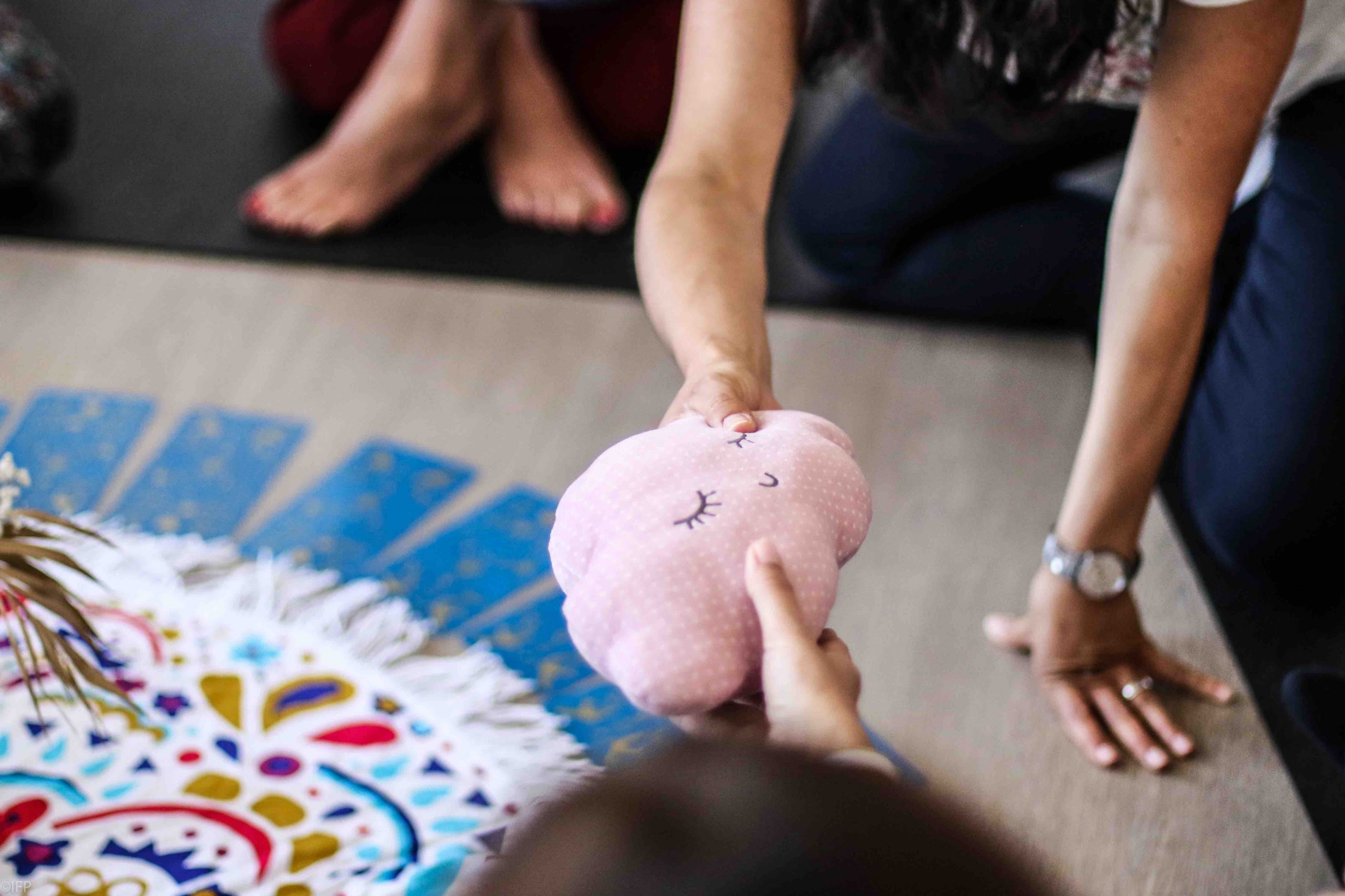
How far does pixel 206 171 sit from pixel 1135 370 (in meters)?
1.47

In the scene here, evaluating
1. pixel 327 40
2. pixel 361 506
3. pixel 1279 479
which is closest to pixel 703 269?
pixel 361 506

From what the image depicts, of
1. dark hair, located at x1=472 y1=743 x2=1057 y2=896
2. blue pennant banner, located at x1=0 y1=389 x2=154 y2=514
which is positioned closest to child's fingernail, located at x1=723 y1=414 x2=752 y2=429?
dark hair, located at x1=472 y1=743 x2=1057 y2=896

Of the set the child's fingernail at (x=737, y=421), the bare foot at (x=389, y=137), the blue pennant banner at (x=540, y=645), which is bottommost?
the blue pennant banner at (x=540, y=645)

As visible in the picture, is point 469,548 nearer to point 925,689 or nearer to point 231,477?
point 231,477

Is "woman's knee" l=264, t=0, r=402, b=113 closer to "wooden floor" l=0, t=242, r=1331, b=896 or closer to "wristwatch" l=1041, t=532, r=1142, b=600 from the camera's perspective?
"wooden floor" l=0, t=242, r=1331, b=896

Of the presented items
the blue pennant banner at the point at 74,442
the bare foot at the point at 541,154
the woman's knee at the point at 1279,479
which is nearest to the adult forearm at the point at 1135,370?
the woman's knee at the point at 1279,479

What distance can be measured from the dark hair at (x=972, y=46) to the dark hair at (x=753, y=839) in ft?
2.21

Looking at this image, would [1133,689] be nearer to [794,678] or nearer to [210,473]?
[794,678]

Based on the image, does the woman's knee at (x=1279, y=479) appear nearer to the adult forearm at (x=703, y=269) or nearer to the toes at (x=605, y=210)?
the adult forearm at (x=703, y=269)

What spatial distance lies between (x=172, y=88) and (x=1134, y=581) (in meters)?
1.74

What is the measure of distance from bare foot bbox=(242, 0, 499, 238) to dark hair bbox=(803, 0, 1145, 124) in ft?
2.93

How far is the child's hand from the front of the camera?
0.57 m

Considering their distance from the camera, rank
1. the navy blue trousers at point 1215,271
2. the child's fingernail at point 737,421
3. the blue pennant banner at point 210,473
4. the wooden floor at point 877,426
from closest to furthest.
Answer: the child's fingernail at point 737,421, the wooden floor at point 877,426, the navy blue trousers at point 1215,271, the blue pennant banner at point 210,473

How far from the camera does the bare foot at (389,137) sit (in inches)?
68.3
